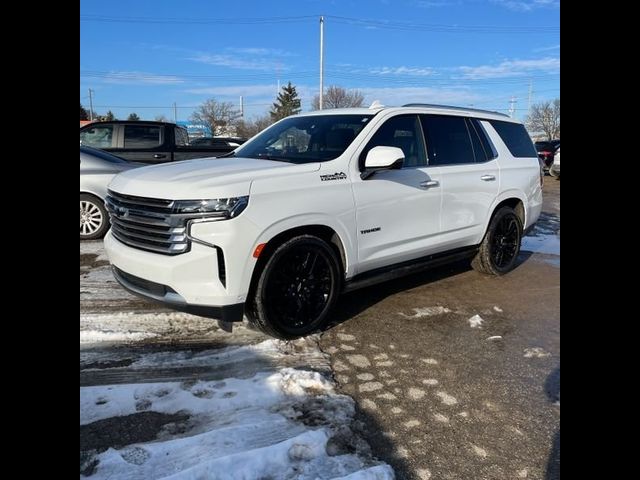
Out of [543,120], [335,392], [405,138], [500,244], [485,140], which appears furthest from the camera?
[543,120]

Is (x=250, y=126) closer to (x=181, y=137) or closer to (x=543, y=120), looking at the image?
(x=543, y=120)

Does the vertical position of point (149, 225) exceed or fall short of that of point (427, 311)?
it exceeds it

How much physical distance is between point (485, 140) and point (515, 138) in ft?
2.68

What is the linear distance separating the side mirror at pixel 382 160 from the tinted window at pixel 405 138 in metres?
0.28

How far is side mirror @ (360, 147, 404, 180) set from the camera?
422 centimetres

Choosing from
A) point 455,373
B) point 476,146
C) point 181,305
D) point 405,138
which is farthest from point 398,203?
point 181,305

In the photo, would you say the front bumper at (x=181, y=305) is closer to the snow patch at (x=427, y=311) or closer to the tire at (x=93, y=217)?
the snow patch at (x=427, y=311)

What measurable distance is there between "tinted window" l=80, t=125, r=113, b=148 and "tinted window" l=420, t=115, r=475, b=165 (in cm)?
711

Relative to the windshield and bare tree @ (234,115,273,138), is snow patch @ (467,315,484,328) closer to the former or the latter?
the windshield

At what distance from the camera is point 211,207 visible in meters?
3.48

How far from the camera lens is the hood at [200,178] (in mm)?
3521

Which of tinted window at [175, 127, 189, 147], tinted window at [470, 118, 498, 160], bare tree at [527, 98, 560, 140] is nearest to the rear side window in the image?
tinted window at [470, 118, 498, 160]
